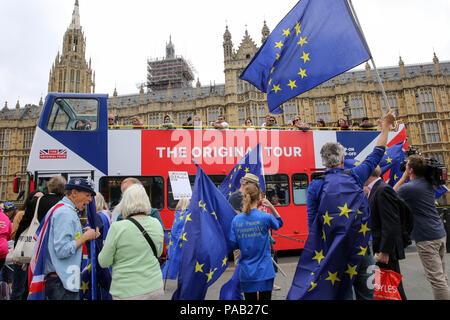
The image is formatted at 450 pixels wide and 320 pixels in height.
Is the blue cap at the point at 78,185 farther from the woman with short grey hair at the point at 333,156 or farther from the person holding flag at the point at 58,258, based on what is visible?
the woman with short grey hair at the point at 333,156

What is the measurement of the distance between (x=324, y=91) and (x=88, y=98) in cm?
3189

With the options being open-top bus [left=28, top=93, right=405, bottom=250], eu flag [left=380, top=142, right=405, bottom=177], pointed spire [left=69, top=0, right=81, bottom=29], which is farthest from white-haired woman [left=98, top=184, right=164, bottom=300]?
pointed spire [left=69, top=0, right=81, bottom=29]

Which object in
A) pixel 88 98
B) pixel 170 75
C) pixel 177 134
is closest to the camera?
pixel 88 98

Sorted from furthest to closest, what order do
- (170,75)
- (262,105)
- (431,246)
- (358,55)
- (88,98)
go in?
(170,75), (262,105), (88,98), (358,55), (431,246)

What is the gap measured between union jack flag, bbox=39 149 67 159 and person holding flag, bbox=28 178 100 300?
16.6 feet

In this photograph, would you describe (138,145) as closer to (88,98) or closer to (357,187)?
(88,98)

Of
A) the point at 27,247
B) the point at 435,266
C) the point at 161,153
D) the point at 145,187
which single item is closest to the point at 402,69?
the point at 161,153

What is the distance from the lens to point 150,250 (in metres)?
2.63

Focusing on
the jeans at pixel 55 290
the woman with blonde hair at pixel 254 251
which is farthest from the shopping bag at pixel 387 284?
the jeans at pixel 55 290

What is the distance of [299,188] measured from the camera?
8609 millimetres

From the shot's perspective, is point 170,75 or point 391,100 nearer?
point 391,100

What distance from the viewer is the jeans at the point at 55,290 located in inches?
105

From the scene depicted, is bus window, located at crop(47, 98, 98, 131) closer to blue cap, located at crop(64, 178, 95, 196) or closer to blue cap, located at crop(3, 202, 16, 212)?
blue cap, located at crop(3, 202, 16, 212)

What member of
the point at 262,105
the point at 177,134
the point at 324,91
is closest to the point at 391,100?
the point at 324,91
